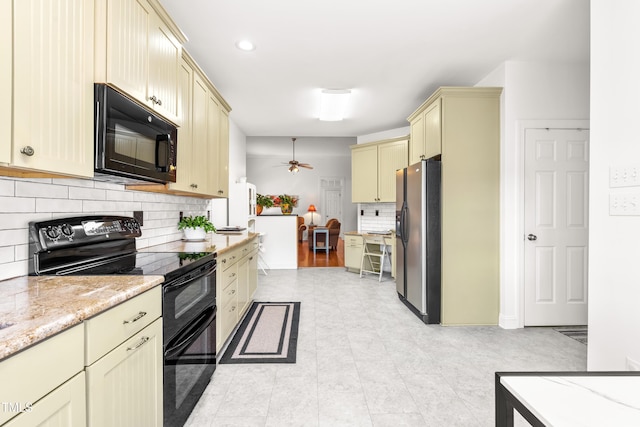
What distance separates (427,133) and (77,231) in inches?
131

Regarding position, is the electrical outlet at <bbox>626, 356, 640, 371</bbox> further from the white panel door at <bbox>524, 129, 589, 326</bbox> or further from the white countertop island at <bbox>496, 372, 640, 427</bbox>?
the white panel door at <bbox>524, 129, 589, 326</bbox>

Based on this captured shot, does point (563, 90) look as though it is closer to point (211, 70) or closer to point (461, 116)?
point (461, 116)

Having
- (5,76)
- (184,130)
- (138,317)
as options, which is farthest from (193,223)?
(5,76)

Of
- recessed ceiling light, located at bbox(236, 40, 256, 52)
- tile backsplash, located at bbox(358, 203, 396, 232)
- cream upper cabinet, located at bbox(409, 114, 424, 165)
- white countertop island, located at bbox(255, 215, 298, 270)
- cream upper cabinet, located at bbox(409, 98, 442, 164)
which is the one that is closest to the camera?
recessed ceiling light, located at bbox(236, 40, 256, 52)

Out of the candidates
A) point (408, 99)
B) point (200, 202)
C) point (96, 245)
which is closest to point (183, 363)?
point (96, 245)

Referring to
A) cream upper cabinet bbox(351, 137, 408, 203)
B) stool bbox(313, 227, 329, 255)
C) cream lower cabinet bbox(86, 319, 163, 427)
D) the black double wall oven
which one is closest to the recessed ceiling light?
the black double wall oven

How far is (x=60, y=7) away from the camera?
3.88ft

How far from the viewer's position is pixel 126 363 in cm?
114

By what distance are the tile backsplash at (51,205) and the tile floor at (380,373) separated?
1183 mm

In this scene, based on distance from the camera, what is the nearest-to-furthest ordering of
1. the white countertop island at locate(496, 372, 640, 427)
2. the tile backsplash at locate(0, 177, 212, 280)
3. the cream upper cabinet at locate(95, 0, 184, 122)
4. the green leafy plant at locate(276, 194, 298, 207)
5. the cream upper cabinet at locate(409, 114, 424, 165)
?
the white countertop island at locate(496, 372, 640, 427) → the tile backsplash at locate(0, 177, 212, 280) → the cream upper cabinet at locate(95, 0, 184, 122) → the cream upper cabinet at locate(409, 114, 424, 165) → the green leafy plant at locate(276, 194, 298, 207)

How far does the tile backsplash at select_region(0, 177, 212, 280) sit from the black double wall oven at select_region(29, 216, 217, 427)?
0.19ft

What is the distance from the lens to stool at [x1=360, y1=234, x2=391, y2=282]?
204 inches

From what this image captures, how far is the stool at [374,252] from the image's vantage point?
5184mm

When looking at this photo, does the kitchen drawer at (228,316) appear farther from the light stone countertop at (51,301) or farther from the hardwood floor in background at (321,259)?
the hardwood floor in background at (321,259)
